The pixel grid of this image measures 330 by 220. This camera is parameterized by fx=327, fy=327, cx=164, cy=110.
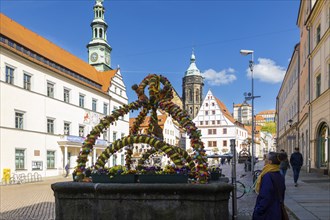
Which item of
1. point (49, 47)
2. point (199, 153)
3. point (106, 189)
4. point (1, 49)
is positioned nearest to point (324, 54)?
point (199, 153)

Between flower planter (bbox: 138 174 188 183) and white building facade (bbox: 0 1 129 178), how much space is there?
21691 millimetres

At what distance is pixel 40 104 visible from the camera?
29.6 meters

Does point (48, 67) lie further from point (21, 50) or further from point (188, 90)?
point (188, 90)

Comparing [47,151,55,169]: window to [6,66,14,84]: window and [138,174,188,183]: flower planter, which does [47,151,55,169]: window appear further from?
[138,174,188,183]: flower planter

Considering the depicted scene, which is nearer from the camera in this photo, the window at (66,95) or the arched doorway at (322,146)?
the arched doorway at (322,146)

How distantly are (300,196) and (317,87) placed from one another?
11639 millimetres

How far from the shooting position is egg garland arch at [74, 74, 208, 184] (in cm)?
604

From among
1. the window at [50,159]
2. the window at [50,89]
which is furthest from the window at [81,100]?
the window at [50,159]

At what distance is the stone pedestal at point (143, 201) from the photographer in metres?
5.36

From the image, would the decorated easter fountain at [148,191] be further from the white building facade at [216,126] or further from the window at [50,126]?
the white building facade at [216,126]

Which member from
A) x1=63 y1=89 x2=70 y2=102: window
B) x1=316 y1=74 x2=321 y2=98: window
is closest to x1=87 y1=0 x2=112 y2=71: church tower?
x1=63 y1=89 x2=70 y2=102: window

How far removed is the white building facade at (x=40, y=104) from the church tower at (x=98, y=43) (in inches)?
377

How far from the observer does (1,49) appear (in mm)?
24594

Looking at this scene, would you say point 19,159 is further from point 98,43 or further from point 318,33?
point 98,43
